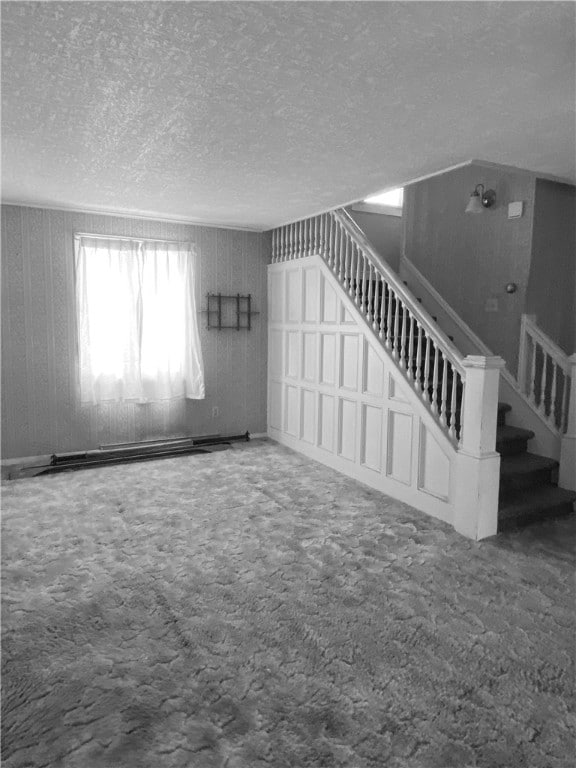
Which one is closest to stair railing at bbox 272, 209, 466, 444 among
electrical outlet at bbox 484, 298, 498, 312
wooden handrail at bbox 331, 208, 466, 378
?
wooden handrail at bbox 331, 208, 466, 378

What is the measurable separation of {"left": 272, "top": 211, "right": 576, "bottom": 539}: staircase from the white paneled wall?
12 centimetres

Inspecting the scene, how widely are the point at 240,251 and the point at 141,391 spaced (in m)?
2.02

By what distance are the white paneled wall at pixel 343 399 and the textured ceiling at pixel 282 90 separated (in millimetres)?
1488

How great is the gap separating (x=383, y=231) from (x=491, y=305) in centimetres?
238

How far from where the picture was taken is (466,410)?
3.58 metres

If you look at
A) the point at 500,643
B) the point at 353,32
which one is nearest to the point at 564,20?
the point at 353,32

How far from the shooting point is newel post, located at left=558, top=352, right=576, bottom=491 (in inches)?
162

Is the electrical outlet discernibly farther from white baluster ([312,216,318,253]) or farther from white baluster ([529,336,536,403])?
white baluster ([312,216,318,253])

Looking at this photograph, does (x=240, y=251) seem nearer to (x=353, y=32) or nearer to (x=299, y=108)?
(x=299, y=108)

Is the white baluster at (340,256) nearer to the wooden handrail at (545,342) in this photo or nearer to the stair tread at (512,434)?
the wooden handrail at (545,342)

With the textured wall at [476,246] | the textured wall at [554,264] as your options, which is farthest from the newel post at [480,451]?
the textured wall at [554,264]

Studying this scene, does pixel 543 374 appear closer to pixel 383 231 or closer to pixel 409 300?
pixel 409 300

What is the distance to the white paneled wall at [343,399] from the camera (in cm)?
403

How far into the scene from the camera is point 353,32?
6.24ft
